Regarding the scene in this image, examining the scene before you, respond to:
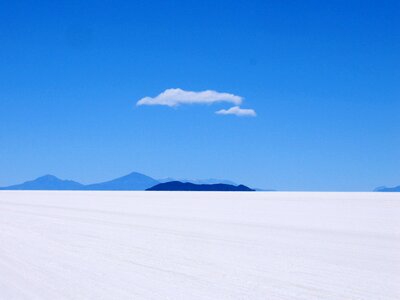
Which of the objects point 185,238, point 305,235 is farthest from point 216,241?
point 305,235

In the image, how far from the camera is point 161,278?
5992 mm

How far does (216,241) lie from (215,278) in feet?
11.6

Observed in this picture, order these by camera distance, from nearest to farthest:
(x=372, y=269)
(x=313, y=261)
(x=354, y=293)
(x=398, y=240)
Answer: (x=354, y=293) → (x=372, y=269) → (x=313, y=261) → (x=398, y=240)

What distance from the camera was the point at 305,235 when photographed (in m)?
10.7

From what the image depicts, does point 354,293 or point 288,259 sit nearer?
point 354,293

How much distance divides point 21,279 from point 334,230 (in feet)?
26.1

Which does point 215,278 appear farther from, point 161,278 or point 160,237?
point 160,237

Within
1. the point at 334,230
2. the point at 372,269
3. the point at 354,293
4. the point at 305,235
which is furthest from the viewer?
the point at 334,230

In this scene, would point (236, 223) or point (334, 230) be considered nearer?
point (334, 230)

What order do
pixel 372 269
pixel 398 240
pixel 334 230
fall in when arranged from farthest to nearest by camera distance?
pixel 334 230 → pixel 398 240 → pixel 372 269

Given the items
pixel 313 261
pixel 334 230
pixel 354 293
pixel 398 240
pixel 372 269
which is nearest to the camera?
pixel 354 293

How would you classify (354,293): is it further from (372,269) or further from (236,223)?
(236,223)

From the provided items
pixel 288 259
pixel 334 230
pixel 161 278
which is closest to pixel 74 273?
pixel 161 278

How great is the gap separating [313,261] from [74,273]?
3488 millimetres
